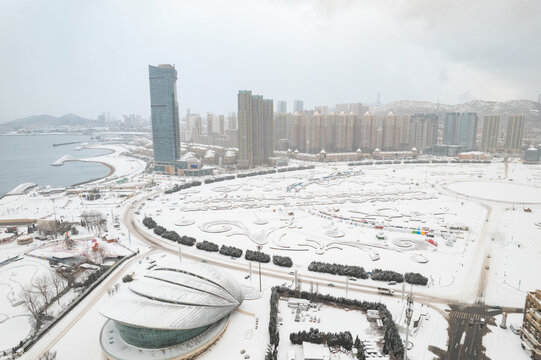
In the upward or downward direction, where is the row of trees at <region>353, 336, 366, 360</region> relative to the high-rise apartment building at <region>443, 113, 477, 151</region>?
downward

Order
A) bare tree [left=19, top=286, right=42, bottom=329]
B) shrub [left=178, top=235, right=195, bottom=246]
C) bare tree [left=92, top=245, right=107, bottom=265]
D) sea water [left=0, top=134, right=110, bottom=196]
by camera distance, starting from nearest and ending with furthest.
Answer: bare tree [left=19, top=286, right=42, bottom=329]
bare tree [left=92, top=245, right=107, bottom=265]
shrub [left=178, top=235, right=195, bottom=246]
sea water [left=0, top=134, right=110, bottom=196]

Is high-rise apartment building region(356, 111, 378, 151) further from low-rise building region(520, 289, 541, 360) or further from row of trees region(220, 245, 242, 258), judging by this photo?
low-rise building region(520, 289, 541, 360)

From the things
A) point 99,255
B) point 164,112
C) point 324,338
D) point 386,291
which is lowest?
point 99,255

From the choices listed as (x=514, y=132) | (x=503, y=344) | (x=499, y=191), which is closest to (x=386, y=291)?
(x=503, y=344)

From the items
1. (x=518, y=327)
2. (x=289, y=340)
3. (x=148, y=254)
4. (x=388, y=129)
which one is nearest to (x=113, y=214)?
(x=148, y=254)

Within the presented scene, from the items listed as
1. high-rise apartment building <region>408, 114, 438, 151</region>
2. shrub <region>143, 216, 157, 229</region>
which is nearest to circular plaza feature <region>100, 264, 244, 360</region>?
shrub <region>143, 216, 157, 229</region>

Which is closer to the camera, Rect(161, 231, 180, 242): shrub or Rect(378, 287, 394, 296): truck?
Rect(378, 287, 394, 296): truck

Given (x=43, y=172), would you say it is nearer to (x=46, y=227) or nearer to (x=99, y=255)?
(x=46, y=227)
